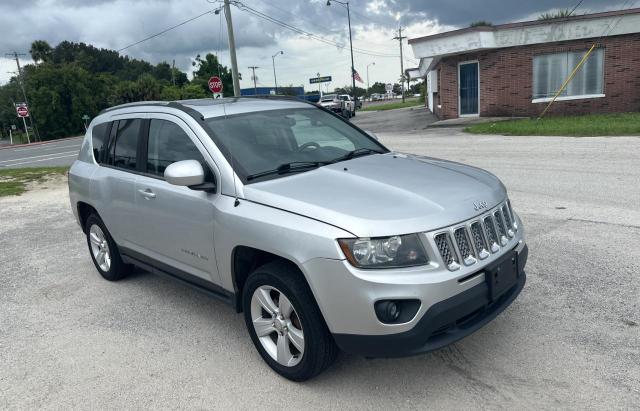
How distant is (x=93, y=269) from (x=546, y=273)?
4.90 metres

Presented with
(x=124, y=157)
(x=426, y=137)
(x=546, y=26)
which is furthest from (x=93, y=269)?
(x=546, y=26)

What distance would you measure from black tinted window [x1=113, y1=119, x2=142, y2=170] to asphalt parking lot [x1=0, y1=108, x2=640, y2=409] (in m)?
1.31

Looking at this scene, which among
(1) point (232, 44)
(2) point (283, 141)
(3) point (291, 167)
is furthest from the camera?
(1) point (232, 44)

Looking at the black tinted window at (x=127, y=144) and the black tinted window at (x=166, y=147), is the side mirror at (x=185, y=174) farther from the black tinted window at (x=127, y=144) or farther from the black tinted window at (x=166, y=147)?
the black tinted window at (x=127, y=144)

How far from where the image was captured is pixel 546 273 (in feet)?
15.5

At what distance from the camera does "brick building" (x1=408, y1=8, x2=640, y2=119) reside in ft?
64.3

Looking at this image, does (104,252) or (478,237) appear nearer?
(478,237)

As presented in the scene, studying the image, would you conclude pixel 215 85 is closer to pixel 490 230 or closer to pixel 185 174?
pixel 185 174

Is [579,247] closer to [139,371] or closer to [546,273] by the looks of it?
[546,273]

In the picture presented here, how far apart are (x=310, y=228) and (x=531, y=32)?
67.5ft

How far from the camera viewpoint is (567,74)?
67.7 feet

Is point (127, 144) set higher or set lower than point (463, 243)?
higher

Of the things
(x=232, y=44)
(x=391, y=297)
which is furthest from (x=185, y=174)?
(x=232, y=44)

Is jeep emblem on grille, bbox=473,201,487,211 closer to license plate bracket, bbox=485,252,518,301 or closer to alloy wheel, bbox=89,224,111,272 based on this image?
license plate bracket, bbox=485,252,518,301
